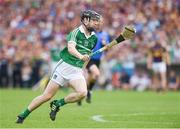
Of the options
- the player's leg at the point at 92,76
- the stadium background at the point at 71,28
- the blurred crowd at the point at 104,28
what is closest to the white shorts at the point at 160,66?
the stadium background at the point at 71,28

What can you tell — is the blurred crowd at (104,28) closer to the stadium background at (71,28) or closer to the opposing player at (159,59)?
the stadium background at (71,28)

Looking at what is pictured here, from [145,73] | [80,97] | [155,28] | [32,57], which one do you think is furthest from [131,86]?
[80,97]

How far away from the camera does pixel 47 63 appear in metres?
31.8

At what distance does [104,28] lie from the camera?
3128 cm

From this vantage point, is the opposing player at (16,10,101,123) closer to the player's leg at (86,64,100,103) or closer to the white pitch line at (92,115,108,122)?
the white pitch line at (92,115,108,122)

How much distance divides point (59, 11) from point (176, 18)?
250 inches

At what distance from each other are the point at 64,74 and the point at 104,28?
18726 mm

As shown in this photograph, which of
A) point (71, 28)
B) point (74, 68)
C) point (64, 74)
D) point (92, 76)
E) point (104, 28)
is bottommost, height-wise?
point (92, 76)

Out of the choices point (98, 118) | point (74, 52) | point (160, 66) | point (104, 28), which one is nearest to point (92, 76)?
point (98, 118)

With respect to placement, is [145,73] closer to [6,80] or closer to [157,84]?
[157,84]

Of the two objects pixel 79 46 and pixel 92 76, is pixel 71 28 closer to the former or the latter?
pixel 92 76

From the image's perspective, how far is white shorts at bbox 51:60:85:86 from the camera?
12.7m

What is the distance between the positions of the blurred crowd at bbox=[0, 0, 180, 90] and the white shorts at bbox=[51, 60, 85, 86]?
17.3 meters

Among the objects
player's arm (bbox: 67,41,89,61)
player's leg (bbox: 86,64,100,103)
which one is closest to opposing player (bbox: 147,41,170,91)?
player's leg (bbox: 86,64,100,103)
